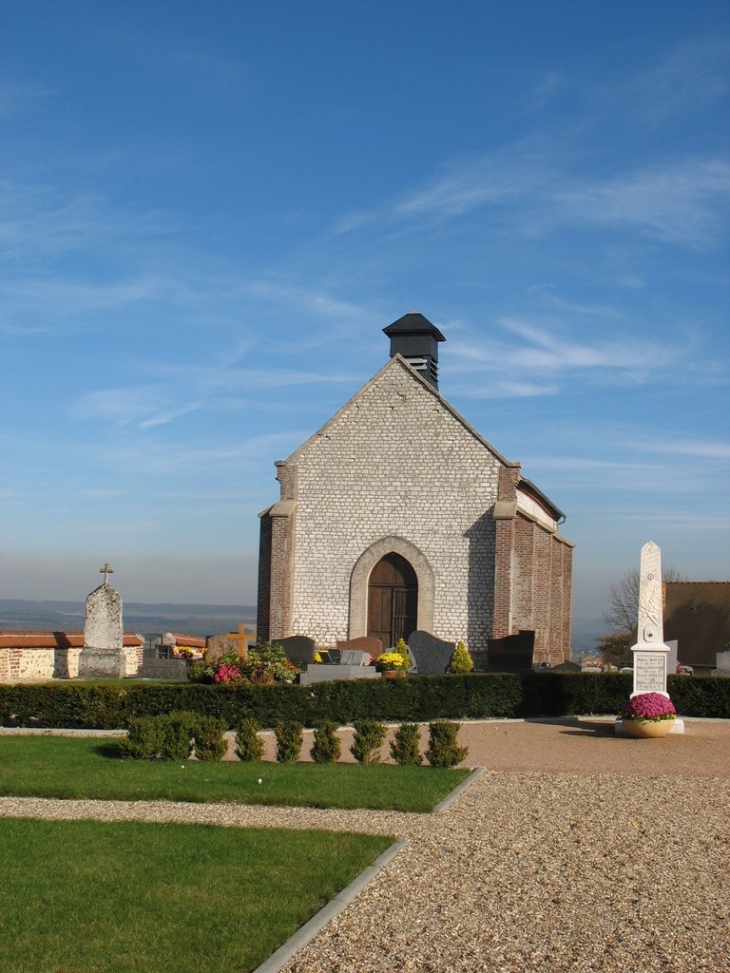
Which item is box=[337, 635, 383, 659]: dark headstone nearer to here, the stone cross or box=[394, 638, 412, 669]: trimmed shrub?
box=[394, 638, 412, 669]: trimmed shrub

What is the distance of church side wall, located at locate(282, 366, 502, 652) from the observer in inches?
1165

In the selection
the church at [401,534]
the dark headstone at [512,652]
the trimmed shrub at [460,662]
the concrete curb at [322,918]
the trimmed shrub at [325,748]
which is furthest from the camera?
the church at [401,534]

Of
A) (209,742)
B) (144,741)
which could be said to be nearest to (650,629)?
(209,742)

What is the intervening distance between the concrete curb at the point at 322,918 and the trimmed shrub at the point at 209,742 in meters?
5.51

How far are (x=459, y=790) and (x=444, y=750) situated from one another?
1750 millimetres

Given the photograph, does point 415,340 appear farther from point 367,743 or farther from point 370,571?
point 367,743

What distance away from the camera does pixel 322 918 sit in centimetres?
702

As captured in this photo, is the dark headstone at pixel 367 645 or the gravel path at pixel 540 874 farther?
the dark headstone at pixel 367 645

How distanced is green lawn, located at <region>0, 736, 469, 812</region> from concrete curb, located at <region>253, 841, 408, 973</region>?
2.48m

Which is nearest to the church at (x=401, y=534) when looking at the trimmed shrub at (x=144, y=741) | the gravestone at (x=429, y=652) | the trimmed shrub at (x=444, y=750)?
the gravestone at (x=429, y=652)

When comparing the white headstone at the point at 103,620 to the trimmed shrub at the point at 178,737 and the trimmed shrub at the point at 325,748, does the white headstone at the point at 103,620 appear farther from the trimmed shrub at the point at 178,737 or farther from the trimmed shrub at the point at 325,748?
the trimmed shrub at the point at 325,748

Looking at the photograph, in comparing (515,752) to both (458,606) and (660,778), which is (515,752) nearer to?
(660,778)

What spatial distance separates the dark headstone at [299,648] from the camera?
27.4 m

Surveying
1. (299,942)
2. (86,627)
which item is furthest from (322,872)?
(86,627)
